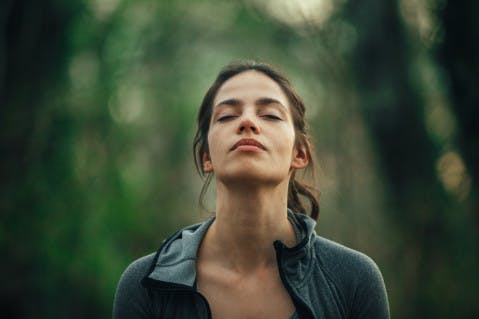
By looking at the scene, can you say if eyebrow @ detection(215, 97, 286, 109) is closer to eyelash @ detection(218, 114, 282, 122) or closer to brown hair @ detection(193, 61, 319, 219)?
eyelash @ detection(218, 114, 282, 122)

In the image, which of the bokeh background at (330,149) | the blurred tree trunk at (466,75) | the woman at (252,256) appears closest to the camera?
the woman at (252,256)

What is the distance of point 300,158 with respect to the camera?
3219 millimetres

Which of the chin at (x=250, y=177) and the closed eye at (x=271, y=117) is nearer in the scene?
the chin at (x=250, y=177)

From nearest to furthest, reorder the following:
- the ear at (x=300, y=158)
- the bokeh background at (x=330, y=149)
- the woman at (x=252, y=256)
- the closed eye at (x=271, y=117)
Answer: the woman at (x=252, y=256), the closed eye at (x=271, y=117), the ear at (x=300, y=158), the bokeh background at (x=330, y=149)

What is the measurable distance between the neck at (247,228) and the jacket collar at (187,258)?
0.43 feet

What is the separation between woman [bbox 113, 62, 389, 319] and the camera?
2.64m

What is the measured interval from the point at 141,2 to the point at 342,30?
5.10 m

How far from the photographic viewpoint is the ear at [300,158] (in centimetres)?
317

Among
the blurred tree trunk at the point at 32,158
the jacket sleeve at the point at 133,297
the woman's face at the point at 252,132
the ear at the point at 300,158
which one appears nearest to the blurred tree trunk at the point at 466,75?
the ear at the point at 300,158

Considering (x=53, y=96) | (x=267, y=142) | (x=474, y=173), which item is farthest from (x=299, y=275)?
(x=53, y=96)

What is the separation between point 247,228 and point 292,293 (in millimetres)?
451

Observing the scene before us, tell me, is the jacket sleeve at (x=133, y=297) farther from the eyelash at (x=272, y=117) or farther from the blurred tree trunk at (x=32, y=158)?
the blurred tree trunk at (x=32, y=158)

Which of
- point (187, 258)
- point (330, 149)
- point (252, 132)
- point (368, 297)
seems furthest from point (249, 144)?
point (330, 149)

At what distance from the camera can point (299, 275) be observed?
2670 millimetres
